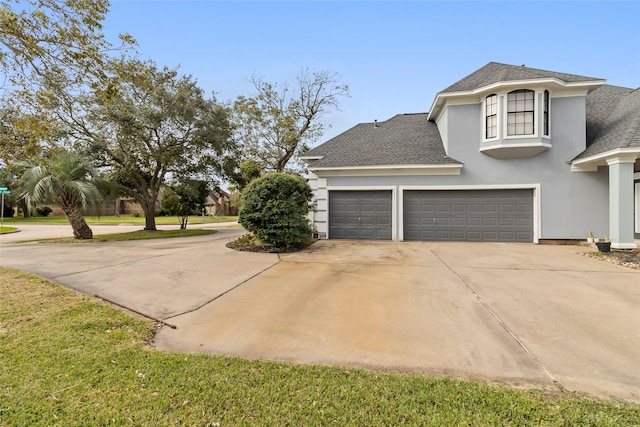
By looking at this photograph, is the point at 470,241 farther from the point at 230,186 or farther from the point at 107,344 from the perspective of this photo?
the point at 230,186

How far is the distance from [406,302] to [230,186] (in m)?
16.7

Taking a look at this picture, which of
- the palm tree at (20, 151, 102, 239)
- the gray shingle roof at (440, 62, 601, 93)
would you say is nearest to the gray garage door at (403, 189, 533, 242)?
the gray shingle roof at (440, 62, 601, 93)

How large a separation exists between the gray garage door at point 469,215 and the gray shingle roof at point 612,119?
2.70 m

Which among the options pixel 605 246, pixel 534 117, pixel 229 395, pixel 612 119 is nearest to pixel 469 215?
pixel 605 246

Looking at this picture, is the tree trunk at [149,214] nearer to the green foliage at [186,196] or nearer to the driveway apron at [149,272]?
the green foliage at [186,196]

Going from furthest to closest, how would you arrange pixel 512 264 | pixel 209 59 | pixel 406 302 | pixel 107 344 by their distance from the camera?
pixel 209 59
pixel 512 264
pixel 406 302
pixel 107 344

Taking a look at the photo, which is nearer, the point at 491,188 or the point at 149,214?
the point at 491,188

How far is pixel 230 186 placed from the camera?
19125 mm

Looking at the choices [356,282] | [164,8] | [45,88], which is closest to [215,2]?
[164,8]

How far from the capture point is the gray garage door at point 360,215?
11961 millimetres

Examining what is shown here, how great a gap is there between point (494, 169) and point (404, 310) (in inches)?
381

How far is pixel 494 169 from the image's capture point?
1127 centimetres

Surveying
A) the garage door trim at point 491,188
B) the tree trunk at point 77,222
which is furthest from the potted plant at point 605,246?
the tree trunk at point 77,222

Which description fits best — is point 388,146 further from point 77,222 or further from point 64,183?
point 77,222
